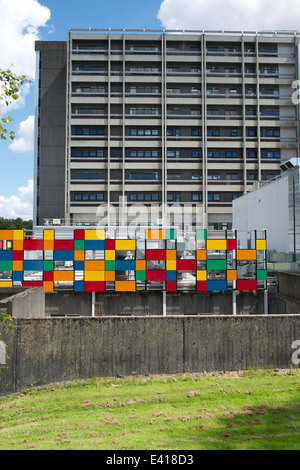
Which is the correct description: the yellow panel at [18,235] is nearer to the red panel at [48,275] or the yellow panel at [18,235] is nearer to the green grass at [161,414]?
the red panel at [48,275]

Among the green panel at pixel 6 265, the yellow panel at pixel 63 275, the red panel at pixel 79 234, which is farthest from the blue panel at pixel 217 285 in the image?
the green panel at pixel 6 265

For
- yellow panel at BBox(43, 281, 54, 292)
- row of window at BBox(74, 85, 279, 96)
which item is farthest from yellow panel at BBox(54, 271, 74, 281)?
row of window at BBox(74, 85, 279, 96)

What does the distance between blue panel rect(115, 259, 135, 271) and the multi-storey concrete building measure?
160 ft

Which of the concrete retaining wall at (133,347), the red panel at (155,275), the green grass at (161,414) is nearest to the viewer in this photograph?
the green grass at (161,414)

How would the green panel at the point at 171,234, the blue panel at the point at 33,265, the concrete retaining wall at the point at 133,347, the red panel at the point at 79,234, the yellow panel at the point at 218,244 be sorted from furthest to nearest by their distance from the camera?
1. the green panel at the point at 171,234
2. the yellow panel at the point at 218,244
3. the red panel at the point at 79,234
4. the blue panel at the point at 33,265
5. the concrete retaining wall at the point at 133,347

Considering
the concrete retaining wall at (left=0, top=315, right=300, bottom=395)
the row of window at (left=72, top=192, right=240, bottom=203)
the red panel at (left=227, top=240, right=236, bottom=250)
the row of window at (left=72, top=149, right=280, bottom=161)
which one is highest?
the row of window at (left=72, top=149, right=280, bottom=161)

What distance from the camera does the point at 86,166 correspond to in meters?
69.6

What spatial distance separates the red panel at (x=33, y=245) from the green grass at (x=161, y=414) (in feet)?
36.7

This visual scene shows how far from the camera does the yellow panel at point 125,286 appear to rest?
20.9 m

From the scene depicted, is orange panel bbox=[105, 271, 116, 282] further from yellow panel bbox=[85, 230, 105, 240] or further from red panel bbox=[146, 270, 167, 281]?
yellow panel bbox=[85, 230, 105, 240]

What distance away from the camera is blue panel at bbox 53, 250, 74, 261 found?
2111 centimetres

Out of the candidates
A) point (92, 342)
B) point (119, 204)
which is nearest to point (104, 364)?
point (92, 342)

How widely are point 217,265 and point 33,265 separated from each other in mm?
10409

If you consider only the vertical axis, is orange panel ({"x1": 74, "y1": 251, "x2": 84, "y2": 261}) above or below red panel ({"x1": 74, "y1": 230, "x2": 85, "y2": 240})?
below
